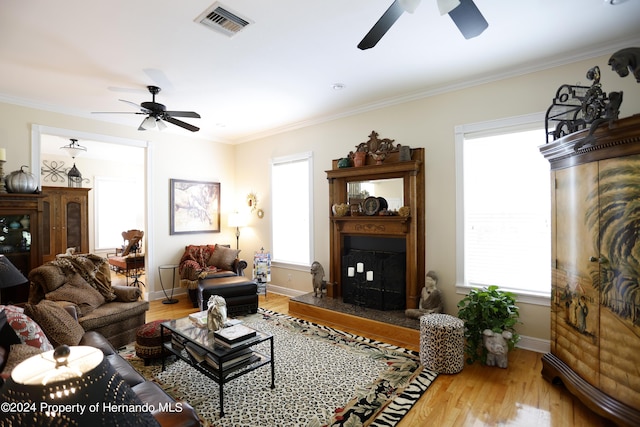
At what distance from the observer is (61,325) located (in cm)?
243

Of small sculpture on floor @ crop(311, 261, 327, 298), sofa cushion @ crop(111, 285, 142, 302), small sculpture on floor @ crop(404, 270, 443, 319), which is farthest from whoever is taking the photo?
small sculpture on floor @ crop(311, 261, 327, 298)

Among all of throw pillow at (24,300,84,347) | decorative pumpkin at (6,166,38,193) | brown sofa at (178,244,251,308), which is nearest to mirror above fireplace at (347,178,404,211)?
brown sofa at (178,244,251,308)

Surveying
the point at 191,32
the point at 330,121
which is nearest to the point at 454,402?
the point at 191,32

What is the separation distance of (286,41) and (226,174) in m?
3.97

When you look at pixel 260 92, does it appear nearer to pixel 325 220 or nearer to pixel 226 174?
pixel 325 220

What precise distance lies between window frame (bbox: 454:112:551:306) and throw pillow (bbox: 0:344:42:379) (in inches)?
147

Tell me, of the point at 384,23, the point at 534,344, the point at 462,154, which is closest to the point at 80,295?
the point at 384,23

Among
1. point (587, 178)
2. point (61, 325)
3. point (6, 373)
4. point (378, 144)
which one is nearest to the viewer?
point (6, 373)

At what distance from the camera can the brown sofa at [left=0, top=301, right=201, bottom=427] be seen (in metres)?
1.52

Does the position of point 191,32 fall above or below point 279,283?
above

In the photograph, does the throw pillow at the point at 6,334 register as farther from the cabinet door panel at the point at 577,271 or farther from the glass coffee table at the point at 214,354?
the cabinet door panel at the point at 577,271

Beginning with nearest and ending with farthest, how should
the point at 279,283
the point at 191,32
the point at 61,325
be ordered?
the point at 61,325, the point at 191,32, the point at 279,283

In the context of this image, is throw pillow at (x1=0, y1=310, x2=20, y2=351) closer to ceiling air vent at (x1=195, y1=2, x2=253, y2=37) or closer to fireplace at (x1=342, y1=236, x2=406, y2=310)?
ceiling air vent at (x1=195, y1=2, x2=253, y2=37)

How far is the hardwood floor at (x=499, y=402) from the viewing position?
2215 millimetres
